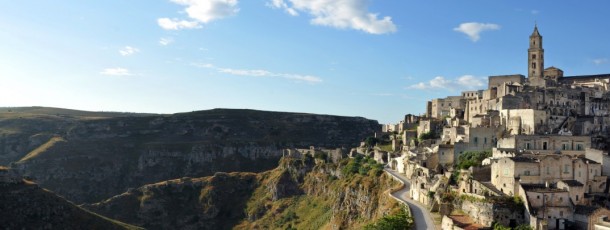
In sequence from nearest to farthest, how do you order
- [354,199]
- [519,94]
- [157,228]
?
[519,94] → [354,199] → [157,228]

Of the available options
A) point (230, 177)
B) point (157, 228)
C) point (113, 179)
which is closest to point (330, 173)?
point (230, 177)

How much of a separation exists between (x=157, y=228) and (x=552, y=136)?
336 feet

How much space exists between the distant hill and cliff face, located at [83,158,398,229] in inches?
1463

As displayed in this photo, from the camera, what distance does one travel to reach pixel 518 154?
227 ft

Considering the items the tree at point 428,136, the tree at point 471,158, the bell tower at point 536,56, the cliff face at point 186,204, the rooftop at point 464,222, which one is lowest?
the cliff face at point 186,204

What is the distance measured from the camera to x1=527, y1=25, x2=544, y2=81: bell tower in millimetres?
106500

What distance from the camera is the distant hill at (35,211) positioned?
314ft

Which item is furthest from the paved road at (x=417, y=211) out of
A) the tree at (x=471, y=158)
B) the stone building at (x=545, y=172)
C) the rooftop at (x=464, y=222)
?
the stone building at (x=545, y=172)

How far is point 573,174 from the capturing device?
6191 cm

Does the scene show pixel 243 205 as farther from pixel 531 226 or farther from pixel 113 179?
pixel 531 226

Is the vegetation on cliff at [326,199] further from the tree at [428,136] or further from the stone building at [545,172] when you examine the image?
the stone building at [545,172]

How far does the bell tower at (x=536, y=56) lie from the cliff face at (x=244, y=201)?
39754 millimetres

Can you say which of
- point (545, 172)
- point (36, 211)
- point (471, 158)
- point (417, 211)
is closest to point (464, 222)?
point (545, 172)

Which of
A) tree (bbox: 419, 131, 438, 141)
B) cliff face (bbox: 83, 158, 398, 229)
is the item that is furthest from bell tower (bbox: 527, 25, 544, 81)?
cliff face (bbox: 83, 158, 398, 229)
